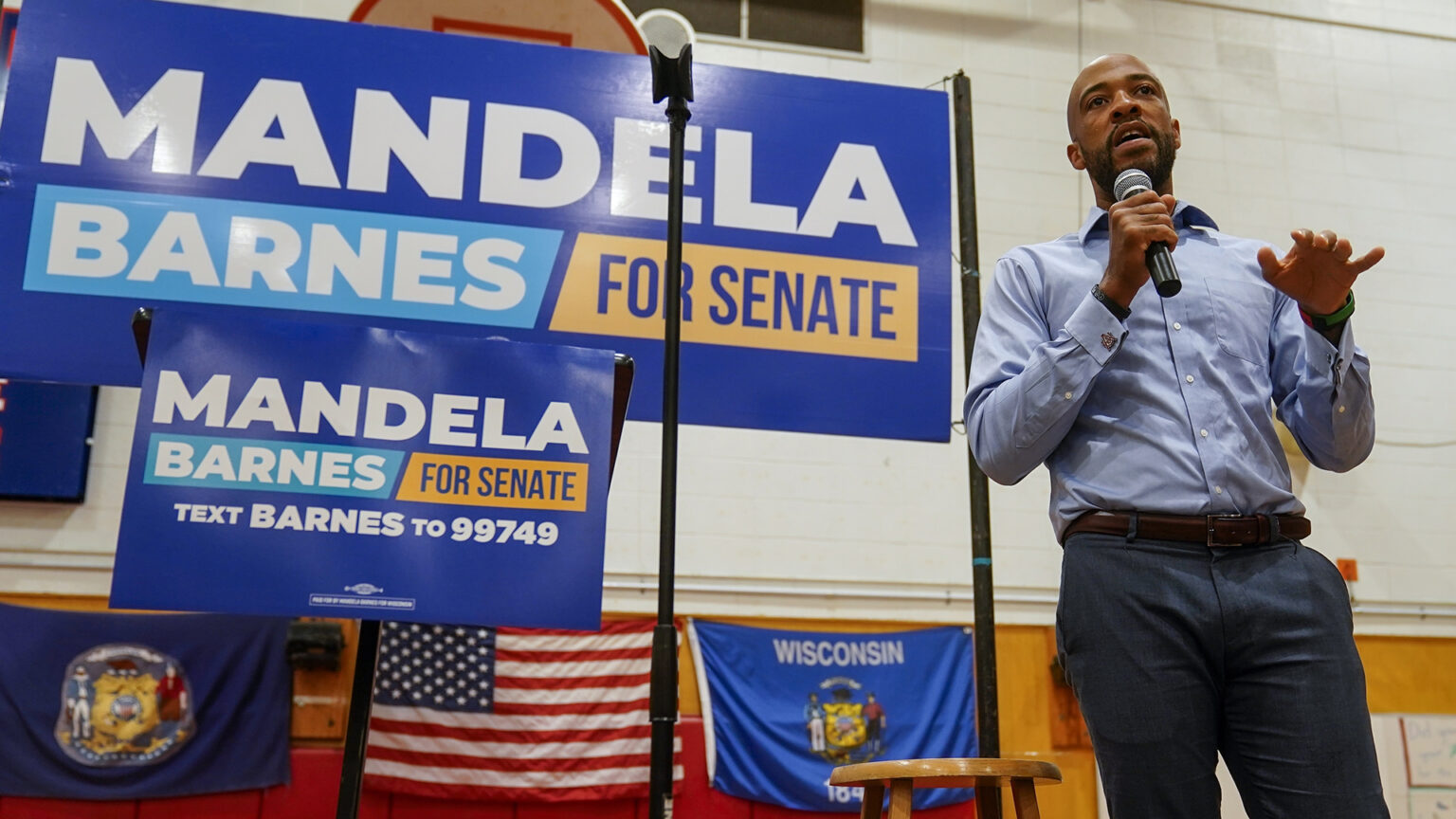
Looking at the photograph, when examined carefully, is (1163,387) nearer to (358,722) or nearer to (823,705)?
(358,722)

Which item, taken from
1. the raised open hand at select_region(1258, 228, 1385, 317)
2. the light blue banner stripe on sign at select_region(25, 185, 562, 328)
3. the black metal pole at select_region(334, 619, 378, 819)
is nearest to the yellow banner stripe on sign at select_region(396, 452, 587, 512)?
the black metal pole at select_region(334, 619, 378, 819)

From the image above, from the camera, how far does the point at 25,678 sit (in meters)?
5.12

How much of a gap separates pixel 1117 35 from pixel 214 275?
6.04 meters

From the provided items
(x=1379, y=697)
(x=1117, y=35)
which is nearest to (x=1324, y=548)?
(x=1379, y=697)

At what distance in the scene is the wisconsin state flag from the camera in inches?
198

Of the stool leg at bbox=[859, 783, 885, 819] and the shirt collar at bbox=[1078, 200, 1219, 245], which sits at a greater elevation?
the shirt collar at bbox=[1078, 200, 1219, 245]

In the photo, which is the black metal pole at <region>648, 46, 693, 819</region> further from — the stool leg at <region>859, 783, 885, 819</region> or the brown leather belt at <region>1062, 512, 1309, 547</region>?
the brown leather belt at <region>1062, 512, 1309, 547</region>

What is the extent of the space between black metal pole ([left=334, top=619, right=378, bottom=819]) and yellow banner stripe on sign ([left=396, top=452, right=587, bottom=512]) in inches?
11.4

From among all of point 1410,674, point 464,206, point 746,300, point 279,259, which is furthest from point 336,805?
point 1410,674

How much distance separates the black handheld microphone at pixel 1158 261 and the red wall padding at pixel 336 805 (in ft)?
14.6

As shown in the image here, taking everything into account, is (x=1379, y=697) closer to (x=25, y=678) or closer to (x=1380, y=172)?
(x=1380, y=172)

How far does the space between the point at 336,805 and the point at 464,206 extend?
124 inches

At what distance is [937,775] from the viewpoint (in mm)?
1883

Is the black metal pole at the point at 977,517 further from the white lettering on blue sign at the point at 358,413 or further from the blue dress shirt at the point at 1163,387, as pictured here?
the blue dress shirt at the point at 1163,387
